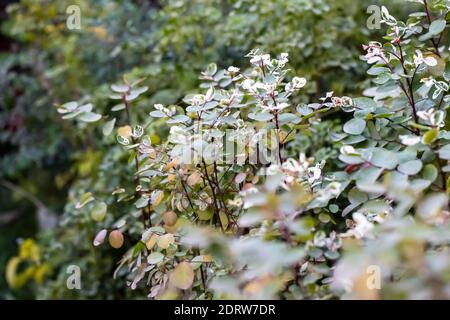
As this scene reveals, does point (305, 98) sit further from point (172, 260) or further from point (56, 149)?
point (56, 149)

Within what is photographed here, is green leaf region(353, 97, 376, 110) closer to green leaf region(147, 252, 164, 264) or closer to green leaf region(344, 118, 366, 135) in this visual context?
green leaf region(344, 118, 366, 135)

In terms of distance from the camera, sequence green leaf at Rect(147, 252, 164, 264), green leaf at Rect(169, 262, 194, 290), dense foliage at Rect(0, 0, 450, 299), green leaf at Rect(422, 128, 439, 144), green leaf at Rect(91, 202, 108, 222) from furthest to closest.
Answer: green leaf at Rect(91, 202, 108, 222)
green leaf at Rect(147, 252, 164, 264)
green leaf at Rect(169, 262, 194, 290)
green leaf at Rect(422, 128, 439, 144)
dense foliage at Rect(0, 0, 450, 299)

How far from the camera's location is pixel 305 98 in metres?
2.07

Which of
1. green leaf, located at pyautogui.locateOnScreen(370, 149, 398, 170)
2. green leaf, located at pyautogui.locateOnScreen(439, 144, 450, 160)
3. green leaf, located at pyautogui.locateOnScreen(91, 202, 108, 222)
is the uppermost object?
green leaf, located at pyautogui.locateOnScreen(370, 149, 398, 170)

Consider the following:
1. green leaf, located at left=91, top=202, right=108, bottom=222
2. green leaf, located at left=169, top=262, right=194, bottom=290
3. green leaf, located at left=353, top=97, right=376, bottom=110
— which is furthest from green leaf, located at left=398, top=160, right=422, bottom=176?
green leaf, located at left=91, top=202, right=108, bottom=222

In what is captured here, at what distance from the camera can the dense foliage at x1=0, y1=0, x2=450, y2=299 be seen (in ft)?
3.10

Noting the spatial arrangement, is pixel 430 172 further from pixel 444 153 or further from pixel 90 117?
pixel 90 117

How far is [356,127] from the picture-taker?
1.35 meters

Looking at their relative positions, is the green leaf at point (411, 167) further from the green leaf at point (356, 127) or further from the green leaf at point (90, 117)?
the green leaf at point (90, 117)

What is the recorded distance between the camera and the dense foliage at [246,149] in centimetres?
94

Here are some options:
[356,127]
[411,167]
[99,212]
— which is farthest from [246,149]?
[99,212]
